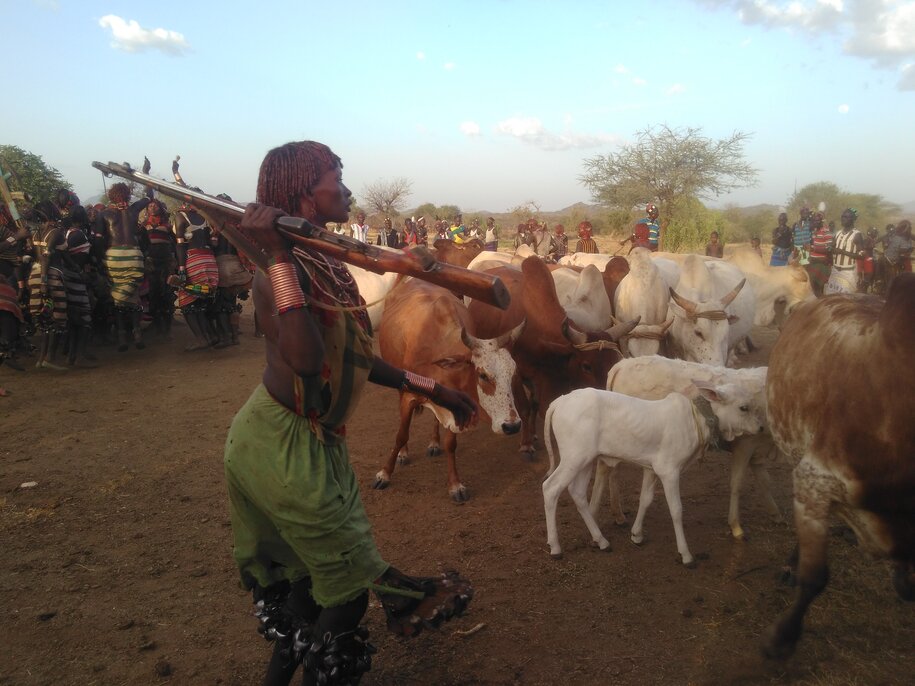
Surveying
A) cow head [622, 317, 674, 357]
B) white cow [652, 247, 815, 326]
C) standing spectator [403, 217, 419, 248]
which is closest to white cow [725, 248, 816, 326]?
white cow [652, 247, 815, 326]

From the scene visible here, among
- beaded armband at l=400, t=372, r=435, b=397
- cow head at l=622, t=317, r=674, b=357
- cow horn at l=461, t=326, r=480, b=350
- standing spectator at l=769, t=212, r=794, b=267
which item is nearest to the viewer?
beaded armband at l=400, t=372, r=435, b=397

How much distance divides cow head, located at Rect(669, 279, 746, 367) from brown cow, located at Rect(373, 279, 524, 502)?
2.37 m

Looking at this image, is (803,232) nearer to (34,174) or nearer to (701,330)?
(701,330)

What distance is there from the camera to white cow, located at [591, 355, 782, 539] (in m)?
5.00

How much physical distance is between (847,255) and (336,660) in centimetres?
1465

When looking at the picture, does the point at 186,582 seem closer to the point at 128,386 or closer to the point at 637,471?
the point at 637,471

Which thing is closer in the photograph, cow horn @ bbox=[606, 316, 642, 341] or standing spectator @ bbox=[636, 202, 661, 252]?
cow horn @ bbox=[606, 316, 642, 341]

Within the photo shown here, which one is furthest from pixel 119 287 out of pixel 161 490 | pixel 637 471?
pixel 637 471

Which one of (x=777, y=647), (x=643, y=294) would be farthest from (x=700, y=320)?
(x=777, y=647)

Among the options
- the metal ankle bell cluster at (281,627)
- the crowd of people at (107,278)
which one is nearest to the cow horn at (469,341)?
the metal ankle bell cluster at (281,627)

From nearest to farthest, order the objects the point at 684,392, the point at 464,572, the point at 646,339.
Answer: the point at 464,572 < the point at 684,392 < the point at 646,339

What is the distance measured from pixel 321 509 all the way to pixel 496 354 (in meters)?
3.48

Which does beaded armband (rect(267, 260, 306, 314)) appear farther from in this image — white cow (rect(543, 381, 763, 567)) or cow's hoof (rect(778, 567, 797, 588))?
cow's hoof (rect(778, 567, 797, 588))

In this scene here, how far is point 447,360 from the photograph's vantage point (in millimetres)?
5871
